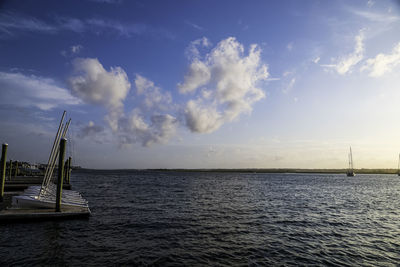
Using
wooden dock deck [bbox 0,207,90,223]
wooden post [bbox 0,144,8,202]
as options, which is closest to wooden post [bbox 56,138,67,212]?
wooden dock deck [bbox 0,207,90,223]

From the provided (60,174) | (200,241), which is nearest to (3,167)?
(60,174)

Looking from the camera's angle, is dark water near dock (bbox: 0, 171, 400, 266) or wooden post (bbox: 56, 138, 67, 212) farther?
wooden post (bbox: 56, 138, 67, 212)

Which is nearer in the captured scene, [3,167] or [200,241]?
[200,241]

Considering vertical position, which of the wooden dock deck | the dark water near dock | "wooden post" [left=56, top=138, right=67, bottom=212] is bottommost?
the dark water near dock

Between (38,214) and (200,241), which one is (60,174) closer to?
(38,214)

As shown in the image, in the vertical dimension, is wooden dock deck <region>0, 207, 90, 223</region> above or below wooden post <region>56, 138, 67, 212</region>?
below

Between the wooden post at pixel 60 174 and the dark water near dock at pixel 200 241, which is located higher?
the wooden post at pixel 60 174

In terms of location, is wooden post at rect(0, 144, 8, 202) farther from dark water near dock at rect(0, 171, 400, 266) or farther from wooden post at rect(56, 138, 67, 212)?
dark water near dock at rect(0, 171, 400, 266)

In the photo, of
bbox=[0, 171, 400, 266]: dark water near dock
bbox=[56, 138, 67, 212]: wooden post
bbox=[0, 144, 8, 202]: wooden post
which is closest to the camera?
bbox=[0, 171, 400, 266]: dark water near dock

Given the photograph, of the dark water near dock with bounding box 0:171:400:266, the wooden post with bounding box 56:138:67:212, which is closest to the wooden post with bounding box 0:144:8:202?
the wooden post with bounding box 56:138:67:212

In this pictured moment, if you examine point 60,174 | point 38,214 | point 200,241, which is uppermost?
point 60,174

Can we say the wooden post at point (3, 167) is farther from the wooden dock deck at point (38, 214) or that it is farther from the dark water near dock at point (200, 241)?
the dark water near dock at point (200, 241)

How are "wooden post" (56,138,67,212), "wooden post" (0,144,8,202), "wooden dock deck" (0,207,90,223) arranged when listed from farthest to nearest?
"wooden post" (0,144,8,202) → "wooden post" (56,138,67,212) → "wooden dock deck" (0,207,90,223)

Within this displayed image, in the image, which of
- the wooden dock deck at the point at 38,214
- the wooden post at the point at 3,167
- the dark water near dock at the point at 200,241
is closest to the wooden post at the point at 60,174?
the wooden dock deck at the point at 38,214
